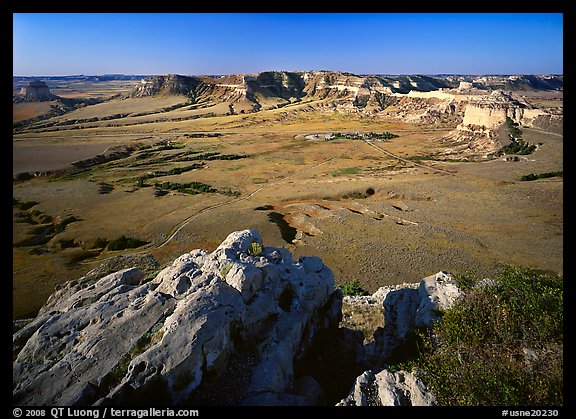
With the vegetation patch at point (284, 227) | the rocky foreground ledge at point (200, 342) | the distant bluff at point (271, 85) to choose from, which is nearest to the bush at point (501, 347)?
the rocky foreground ledge at point (200, 342)

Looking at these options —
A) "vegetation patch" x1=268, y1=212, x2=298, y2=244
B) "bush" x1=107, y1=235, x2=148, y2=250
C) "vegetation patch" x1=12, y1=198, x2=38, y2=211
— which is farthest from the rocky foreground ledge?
"vegetation patch" x1=12, y1=198, x2=38, y2=211

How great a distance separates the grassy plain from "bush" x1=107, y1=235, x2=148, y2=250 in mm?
711

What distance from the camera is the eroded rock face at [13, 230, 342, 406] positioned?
5.78m

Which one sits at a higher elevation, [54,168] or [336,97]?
[336,97]

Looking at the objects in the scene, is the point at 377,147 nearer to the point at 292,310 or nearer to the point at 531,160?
the point at 531,160

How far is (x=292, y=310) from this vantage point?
9.20 metres

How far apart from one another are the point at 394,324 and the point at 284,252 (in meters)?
4.47

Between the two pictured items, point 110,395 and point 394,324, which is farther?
point 394,324

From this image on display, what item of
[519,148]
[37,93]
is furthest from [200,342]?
[37,93]

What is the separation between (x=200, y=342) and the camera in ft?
20.5

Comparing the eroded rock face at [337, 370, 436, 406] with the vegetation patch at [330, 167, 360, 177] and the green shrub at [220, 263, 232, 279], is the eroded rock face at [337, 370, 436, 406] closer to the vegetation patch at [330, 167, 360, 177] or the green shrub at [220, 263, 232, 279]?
the green shrub at [220, 263, 232, 279]

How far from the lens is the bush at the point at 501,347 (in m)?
5.68

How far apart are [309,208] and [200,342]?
81.1 ft
